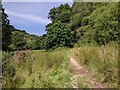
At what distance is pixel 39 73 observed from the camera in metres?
5.29

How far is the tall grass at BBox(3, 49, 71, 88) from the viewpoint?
16.5ft

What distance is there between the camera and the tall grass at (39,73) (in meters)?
5.03

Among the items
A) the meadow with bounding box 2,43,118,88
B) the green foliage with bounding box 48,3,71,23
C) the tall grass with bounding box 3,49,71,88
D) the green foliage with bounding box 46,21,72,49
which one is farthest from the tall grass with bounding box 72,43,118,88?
the green foliage with bounding box 48,3,71,23

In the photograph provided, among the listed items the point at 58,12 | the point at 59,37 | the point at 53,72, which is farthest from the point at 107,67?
the point at 58,12

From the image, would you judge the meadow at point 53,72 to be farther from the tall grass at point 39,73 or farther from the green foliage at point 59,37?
the green foliage at point 59,37

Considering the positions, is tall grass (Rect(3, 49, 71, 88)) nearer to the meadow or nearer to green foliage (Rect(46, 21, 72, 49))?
the meadow

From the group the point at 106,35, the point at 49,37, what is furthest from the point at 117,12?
the point at 49,37

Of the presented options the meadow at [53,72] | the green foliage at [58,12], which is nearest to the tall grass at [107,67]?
the meadow at [53,72]

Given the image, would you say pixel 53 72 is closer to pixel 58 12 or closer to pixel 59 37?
pixel 59 37

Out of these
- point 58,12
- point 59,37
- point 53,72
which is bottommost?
point 53,72

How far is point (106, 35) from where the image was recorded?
2008 cm

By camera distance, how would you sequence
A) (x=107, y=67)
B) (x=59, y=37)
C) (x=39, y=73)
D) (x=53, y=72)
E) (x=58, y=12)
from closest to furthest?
(x=39, y=73), (x=107, y=67), (x=53, y=72), (x=59, y=37), (x=58, y=12)

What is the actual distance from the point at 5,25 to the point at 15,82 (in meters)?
38.1

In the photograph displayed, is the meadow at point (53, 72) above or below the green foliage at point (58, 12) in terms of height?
below
